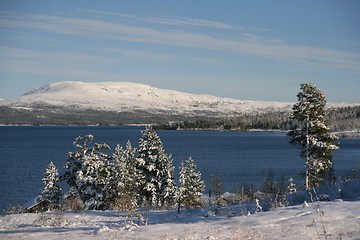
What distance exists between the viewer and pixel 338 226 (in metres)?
9.11

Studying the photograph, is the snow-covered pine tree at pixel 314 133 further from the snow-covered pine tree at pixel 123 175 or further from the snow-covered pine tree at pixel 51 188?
the snow-covered pine tree at pixel 51 188

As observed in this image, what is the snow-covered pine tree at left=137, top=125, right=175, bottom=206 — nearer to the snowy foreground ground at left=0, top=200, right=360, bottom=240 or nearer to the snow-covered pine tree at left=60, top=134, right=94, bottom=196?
the snow-covered pine tree at left=60, top=134, right=94, bottom=196

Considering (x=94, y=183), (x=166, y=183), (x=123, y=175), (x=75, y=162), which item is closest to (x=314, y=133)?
(x=166, y=183)

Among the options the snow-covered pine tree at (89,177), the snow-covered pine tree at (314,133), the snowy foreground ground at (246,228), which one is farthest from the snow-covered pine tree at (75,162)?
the snowy foreground ground at (246,228)

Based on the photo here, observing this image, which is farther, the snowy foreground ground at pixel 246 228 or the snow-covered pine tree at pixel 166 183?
the snow-covered pine tree at pixel 166 183

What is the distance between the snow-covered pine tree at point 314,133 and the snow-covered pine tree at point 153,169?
35.8 feet

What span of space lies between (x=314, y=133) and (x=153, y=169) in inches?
523

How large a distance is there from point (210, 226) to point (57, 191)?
35.5m

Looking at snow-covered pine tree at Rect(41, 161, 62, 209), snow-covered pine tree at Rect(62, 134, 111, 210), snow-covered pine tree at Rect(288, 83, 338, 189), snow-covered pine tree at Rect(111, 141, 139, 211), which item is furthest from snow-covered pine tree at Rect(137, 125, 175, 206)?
snow-covered pine tree at Rect(288, 83, 338, 189)

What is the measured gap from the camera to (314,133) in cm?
3284

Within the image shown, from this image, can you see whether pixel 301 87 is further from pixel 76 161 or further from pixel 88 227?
pixel 88 227

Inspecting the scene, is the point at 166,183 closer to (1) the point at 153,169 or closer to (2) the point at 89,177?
(1) the point at 153,169

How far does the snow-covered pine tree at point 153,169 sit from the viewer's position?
36.6m

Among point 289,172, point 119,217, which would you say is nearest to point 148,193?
point 119,217
